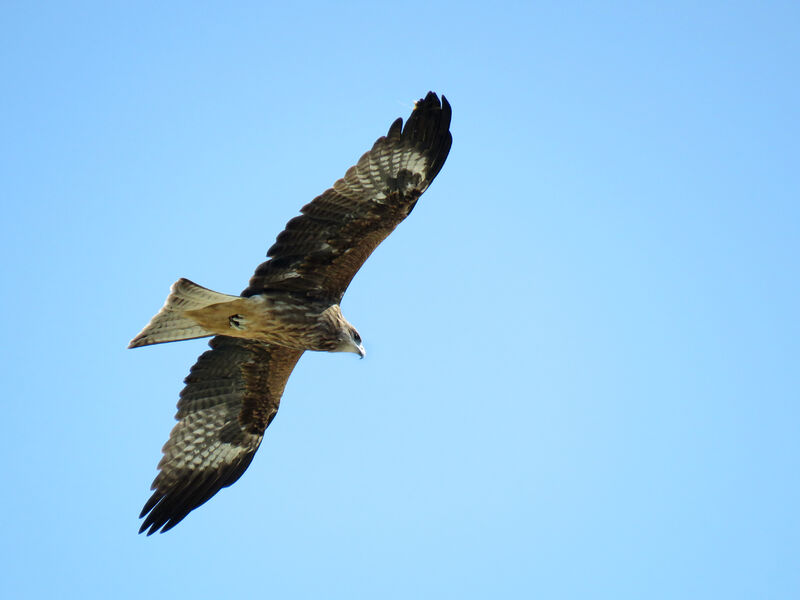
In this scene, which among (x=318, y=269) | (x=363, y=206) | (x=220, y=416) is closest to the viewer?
(x=363, y=206)

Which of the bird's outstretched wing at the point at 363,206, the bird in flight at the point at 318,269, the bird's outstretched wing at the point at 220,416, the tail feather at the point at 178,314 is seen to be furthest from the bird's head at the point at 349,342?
the tail feather at the point at 178,314

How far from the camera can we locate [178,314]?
23.0 ft

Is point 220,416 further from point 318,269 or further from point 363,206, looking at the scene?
point 363,206

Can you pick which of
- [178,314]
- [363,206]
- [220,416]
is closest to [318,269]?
[363,206]

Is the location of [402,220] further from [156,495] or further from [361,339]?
[156,495]

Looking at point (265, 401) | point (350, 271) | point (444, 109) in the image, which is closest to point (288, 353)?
point (265, 401)

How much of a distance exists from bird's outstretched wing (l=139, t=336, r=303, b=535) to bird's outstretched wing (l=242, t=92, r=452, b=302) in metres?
0.91

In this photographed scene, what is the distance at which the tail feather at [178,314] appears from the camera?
267 inches

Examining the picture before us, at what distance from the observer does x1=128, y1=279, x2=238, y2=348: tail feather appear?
6.79 m

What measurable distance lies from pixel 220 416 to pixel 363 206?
8.02 feet

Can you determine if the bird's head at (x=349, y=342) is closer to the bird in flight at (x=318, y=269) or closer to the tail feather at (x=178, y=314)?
the bird in flight at (x=318, y=269)

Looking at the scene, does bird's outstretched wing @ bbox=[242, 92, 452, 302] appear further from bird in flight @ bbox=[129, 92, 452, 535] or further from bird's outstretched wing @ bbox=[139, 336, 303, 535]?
bird's outstretched wing @ bbox=[139, 336, 303, 535]

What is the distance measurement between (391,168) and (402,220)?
418mm

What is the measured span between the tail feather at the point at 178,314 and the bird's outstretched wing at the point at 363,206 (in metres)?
0.43
